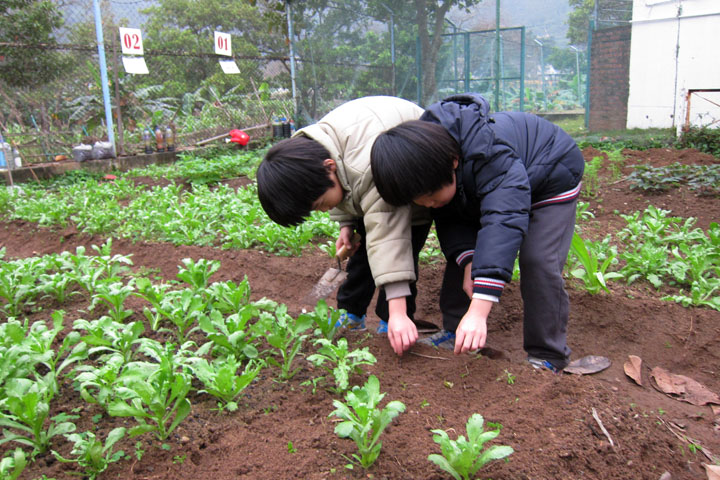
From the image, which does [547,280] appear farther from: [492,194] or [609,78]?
[609,78]

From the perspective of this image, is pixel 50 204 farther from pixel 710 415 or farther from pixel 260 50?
pixel 260 50

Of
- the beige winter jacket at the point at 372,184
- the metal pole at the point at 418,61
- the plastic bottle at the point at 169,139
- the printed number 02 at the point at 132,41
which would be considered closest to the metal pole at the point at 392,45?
the metal pole at the point at 418,61

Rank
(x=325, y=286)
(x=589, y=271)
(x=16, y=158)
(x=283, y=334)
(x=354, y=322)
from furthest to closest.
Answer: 1. (x=16, y=158)
2. (x=325, y=286)
3. (x=589, y=271)
4. (x=354, y=322)
5. (x=283, y=334)

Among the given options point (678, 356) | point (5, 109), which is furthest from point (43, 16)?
point (678, 356)

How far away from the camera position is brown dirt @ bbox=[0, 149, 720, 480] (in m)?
1.53

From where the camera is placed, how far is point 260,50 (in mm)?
12242

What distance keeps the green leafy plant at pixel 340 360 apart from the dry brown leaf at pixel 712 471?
40.3 inches

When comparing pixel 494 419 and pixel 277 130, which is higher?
pixel 277 130

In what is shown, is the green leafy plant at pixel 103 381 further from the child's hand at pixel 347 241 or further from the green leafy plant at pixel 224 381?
the child's hand at pixel 347 241

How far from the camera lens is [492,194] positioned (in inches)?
73.5

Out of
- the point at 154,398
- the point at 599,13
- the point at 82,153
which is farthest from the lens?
the point at 599,13

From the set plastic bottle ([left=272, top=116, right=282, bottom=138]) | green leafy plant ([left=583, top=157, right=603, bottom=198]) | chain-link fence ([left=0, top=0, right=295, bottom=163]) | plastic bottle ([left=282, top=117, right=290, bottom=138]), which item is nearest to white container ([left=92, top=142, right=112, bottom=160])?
chain-link fence ([left=0, top=0, right=295, bottom=163])

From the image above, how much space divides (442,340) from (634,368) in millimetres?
853

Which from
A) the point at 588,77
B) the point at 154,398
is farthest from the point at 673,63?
the point at 154,398
